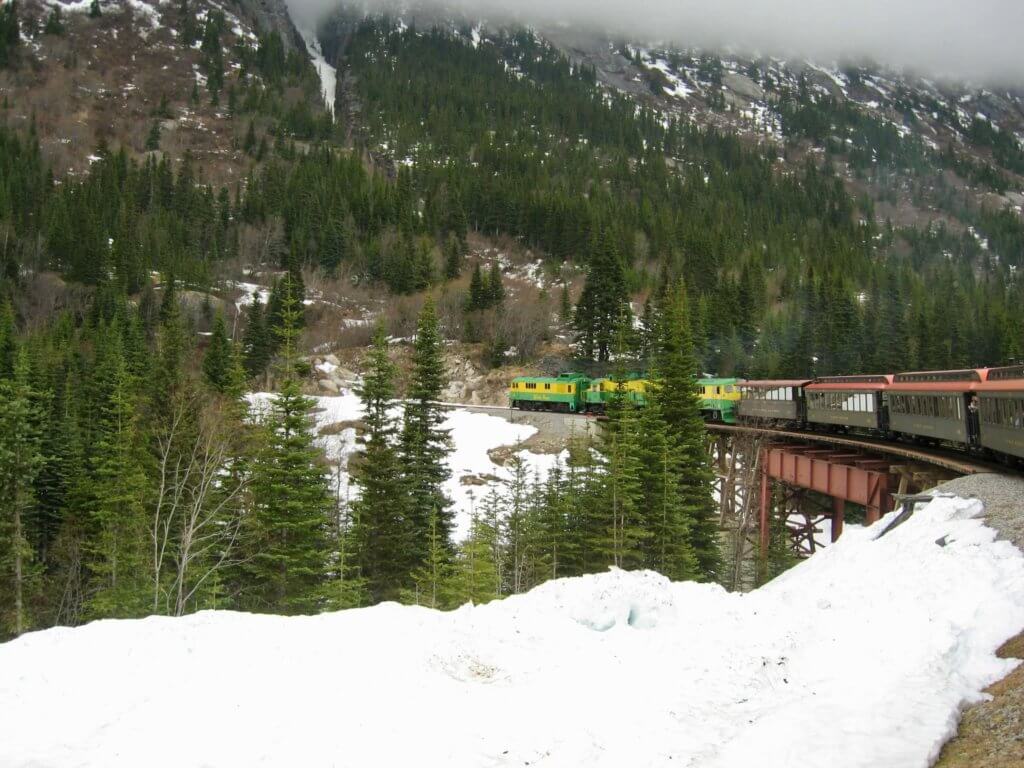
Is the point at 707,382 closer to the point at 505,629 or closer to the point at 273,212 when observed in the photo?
the point at 505,629

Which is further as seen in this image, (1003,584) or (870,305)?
(870,305)

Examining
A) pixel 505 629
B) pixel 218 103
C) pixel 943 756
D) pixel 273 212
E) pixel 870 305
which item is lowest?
pixel 505 629

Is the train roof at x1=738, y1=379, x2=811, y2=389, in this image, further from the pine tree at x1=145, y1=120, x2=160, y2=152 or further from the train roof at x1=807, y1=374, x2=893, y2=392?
the pine tree at x1=145, y1=120, x2=160, y2=152

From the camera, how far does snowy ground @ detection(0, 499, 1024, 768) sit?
6.71m

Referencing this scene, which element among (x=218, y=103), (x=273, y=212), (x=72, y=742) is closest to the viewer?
(x=72, y=742)

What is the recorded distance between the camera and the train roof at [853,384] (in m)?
29.2

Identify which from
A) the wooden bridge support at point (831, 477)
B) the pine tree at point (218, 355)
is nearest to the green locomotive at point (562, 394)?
the wooden bridge support at point (831, 477)

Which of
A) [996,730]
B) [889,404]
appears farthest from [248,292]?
[996,730]

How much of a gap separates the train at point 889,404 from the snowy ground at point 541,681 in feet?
30.1

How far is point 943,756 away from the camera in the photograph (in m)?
6.07

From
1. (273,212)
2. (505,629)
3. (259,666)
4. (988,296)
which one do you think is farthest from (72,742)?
(988,296)

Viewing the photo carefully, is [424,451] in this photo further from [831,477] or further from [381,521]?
[831,477]

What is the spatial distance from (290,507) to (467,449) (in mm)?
24133

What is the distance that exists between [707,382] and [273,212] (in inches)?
3289
